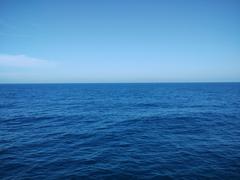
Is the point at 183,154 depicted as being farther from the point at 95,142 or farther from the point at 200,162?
the point at 95,142

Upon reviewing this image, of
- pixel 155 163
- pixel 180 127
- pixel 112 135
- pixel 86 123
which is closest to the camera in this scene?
pixel 155 163

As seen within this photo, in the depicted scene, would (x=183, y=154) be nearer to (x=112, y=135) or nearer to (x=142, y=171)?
(x=142, y=171)

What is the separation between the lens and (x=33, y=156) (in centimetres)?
1161

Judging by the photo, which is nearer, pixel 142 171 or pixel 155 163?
pixel 142 171

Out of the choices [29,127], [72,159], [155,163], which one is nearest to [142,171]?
[155,163]

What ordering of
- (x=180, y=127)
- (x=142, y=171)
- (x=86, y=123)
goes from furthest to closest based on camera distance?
(x=86, y=123) < (x=180, y=127) < (x=142, y=171)

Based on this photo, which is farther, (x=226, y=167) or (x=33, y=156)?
(x=33, y=156)

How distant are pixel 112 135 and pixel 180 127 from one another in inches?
334

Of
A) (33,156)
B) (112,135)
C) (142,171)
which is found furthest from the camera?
(112,135)

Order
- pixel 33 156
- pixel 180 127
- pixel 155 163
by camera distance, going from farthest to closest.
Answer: pixel 180 127
pixel 33 156
pixel 155 163

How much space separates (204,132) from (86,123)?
1450cm

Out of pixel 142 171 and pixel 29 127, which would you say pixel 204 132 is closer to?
pixel 142 171

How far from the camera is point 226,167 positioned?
9883 mm

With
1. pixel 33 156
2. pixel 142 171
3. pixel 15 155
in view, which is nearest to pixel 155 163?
pixel 142 171
